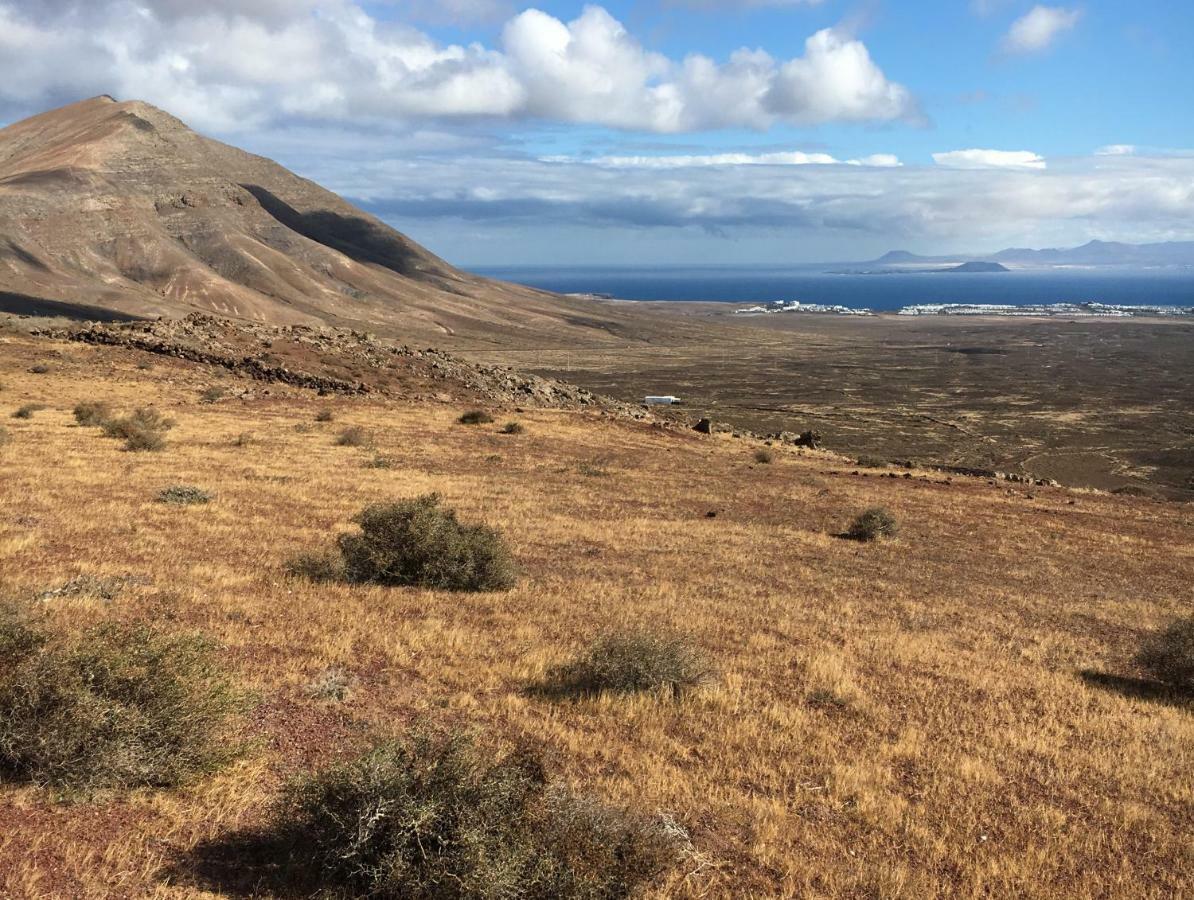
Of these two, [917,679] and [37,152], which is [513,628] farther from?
[37,152]

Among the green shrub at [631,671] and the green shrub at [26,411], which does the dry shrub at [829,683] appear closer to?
the green shrub at [631,671]

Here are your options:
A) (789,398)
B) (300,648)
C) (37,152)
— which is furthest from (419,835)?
(37,152)

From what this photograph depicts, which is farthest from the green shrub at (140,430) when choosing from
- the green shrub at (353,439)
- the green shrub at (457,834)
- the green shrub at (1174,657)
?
the green shrub at (1174,657)

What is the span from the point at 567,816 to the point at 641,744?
9.38ft

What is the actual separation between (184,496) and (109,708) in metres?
12.6

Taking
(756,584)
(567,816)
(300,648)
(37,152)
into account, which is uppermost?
(37,152)

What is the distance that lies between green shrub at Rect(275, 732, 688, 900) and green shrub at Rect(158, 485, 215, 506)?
1312 cm

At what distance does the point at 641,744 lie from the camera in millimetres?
8320

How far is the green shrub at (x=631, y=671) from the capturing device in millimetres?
9523

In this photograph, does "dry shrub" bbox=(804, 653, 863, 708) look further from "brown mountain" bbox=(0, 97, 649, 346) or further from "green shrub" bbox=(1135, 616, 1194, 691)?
"brown mountain" bbox=(0, 97, 649, 346)

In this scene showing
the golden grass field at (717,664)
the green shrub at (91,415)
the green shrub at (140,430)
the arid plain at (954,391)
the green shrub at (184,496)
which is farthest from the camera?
the arid plain at (954,391)

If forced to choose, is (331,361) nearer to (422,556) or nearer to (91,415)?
(91,415)

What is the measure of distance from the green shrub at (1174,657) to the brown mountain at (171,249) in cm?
11188

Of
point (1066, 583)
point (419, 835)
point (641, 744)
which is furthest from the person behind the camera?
point (1066, 583)
